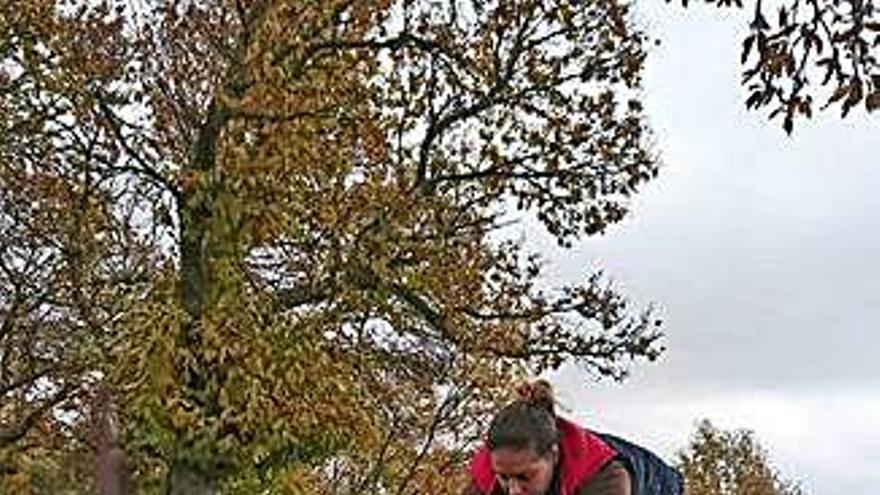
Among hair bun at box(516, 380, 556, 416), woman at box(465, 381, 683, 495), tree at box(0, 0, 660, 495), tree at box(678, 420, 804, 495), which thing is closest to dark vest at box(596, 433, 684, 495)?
woman at box(465, 381, 683, 495)

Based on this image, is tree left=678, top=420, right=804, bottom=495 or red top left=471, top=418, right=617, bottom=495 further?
tree left=678, top=420, right=804, bottom=495

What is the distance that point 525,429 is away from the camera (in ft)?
20.4

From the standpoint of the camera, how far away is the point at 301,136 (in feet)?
70.7

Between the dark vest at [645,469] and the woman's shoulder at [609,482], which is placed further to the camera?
the dark vest at [645,469]

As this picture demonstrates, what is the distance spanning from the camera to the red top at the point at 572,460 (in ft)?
20.4

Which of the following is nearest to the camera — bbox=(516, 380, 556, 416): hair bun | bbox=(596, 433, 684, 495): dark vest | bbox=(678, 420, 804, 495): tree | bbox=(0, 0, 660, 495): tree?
bbox=(596, 433, 684, 495): dark vest

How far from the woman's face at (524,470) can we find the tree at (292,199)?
15.3m

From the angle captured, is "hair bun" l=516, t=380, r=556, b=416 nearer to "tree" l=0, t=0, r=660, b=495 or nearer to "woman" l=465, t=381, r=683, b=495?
"woman" l=465, t=381, r=683, b=495

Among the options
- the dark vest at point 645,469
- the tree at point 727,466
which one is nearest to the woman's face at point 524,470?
the dark vest at point 645,469

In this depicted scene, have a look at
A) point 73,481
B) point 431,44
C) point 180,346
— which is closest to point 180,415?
point 180,346

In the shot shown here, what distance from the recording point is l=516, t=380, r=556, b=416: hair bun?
6555 millimetres

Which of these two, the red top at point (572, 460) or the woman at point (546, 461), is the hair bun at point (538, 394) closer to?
the woman at point (546, 461)

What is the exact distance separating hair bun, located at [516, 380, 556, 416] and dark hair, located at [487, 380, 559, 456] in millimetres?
65

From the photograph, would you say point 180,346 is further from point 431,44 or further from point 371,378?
point 431,44
